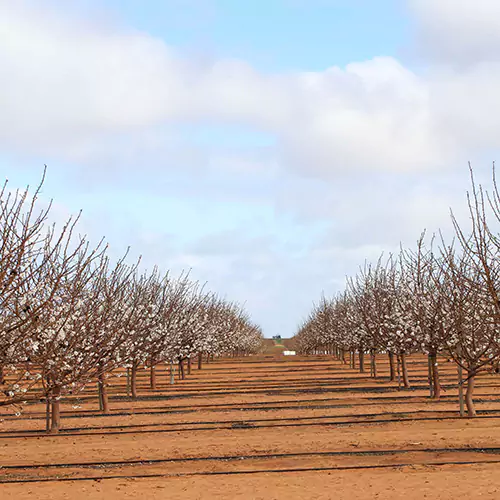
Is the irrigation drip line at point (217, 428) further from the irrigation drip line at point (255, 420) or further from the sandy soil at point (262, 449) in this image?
the irrigation drip line at point (255, 420)

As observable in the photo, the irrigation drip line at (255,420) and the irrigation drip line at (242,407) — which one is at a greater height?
the irrigation drip line at (242,407)

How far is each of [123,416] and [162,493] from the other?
1283 centimetres

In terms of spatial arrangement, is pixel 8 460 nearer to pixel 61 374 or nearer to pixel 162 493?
pixel 61 374

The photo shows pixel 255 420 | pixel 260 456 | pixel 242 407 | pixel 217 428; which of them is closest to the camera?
pixel 260 456

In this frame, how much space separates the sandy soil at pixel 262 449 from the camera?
14578mm

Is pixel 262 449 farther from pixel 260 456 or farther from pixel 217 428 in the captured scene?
pixel 217 428

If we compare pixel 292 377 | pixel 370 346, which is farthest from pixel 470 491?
pixel 292 377

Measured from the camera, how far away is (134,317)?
30.3m

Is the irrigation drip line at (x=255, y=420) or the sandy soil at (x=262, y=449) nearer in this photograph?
the sandy soil at (x=262, y=449)

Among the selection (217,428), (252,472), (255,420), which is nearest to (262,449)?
(252,472)

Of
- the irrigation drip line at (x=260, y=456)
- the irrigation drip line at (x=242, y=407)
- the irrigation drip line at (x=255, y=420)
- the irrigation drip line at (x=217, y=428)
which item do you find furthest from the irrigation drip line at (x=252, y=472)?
the irrigation drip line at (x=242, y=407)

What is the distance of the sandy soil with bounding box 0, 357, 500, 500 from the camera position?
47.8 feet

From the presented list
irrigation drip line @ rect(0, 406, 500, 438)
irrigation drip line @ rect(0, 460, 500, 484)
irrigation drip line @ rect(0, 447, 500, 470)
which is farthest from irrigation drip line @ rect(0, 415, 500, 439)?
irrigation drip line @ rect(0, 460, 500, 484)

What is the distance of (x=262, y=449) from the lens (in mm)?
18797
